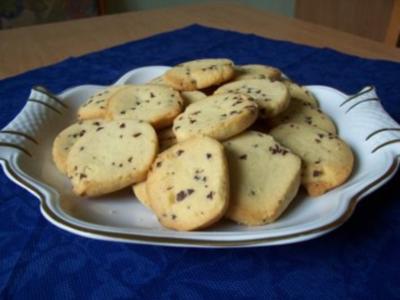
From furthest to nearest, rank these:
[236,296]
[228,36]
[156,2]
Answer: [156,2] < [228,36] < [236,296]

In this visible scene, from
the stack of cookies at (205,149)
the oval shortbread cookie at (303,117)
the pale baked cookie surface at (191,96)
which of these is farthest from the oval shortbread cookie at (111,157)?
the oval shortbread cookie at (303,117)

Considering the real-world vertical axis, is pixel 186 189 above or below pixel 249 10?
above

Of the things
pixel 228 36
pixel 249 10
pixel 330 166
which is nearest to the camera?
pixel 330 166

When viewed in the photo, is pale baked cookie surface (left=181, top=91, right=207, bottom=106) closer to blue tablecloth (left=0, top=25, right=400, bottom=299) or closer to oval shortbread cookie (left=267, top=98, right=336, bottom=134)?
oval shortbread cookie (left=267, top=98, right=336, bottom=134)

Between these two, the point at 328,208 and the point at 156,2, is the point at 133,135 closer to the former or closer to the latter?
the point at 328,208

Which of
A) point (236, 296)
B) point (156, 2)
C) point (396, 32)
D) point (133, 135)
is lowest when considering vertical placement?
point (156, 2)

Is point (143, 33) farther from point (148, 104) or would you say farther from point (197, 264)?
point (197, 264)

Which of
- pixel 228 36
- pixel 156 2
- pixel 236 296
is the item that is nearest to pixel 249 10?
pixel 228 36

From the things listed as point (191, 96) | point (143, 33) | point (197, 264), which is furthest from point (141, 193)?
point (143, 33)
